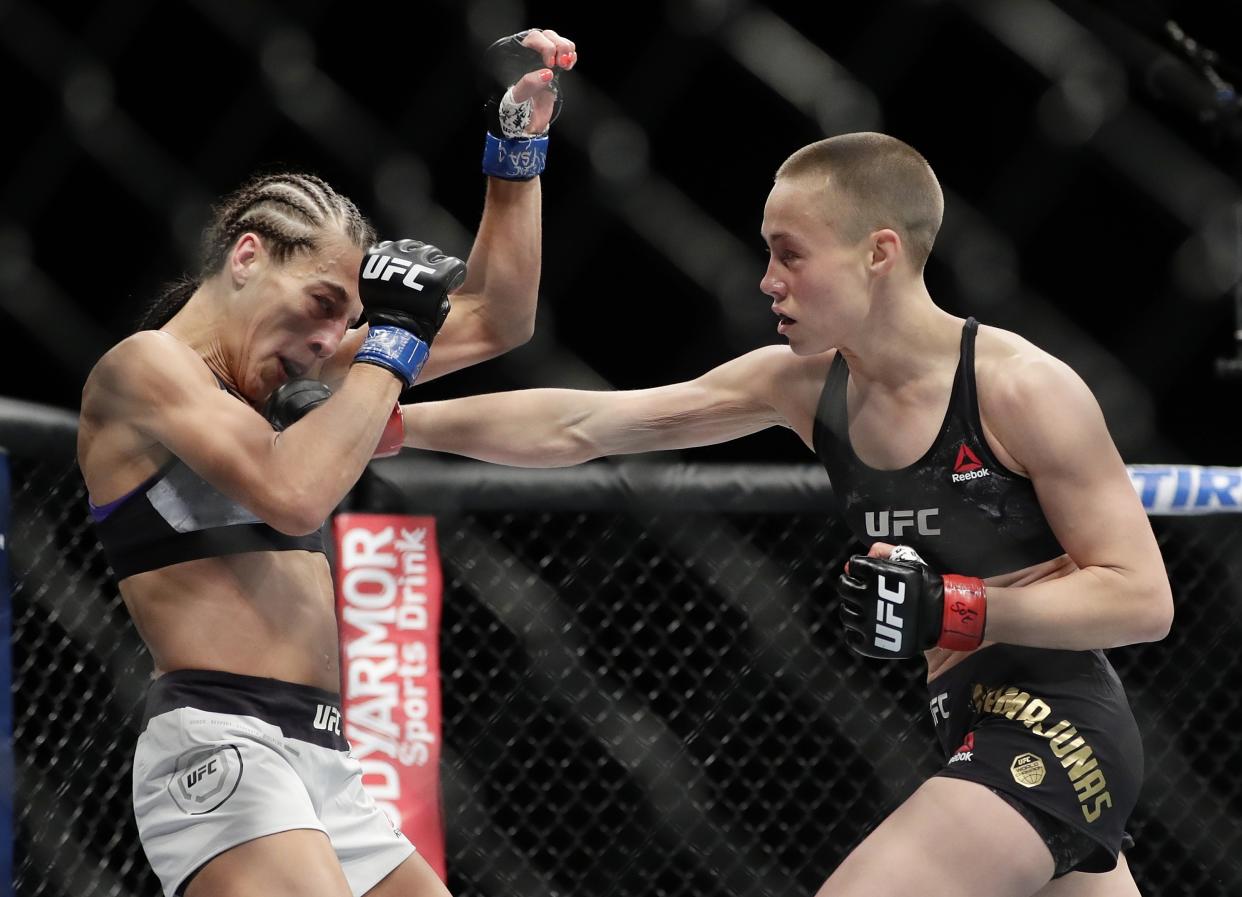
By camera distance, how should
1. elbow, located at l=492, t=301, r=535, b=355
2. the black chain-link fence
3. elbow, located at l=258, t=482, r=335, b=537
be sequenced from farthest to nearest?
the black chain-link fence < elbow, located at l=492, t=301, r=535, b=355 < elbow, located at l=258, t=482, r=335, b=537

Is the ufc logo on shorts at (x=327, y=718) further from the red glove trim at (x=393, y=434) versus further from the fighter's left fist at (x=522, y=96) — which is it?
the fighter's left fist at (x=522, y=96)

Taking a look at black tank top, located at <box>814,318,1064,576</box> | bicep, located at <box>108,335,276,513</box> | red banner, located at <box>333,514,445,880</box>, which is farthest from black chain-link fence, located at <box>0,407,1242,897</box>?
bicep, located at <box>108,335,276,513</box>

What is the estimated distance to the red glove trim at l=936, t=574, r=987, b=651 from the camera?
5.50 feet

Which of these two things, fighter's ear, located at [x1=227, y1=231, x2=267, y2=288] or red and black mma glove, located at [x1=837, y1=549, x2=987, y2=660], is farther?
fighter's ear, located at [x1=227, y1=231, x2=267, y2=288]

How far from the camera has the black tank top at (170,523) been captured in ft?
5.64

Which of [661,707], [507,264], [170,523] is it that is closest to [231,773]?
[170,523]

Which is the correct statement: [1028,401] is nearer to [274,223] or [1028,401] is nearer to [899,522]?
[899,522]

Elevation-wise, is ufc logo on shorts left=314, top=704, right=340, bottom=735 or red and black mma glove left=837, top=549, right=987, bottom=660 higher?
red and black mma glove left=837, top=549, right=987, bottom=660

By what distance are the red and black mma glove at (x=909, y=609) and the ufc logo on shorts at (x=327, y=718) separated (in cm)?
62

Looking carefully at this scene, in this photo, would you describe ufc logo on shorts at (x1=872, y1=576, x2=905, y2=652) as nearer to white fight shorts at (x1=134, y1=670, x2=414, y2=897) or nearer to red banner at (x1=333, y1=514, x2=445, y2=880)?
white fight shorts at (x1=134, y1=670, x2=414, y2=897)

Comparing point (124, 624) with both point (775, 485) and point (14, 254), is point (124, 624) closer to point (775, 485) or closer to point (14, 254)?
point (14, 254)

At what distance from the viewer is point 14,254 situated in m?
3.56

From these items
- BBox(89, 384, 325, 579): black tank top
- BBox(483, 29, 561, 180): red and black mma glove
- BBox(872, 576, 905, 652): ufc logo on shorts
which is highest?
BBox(483, 29, 561, 180): red and black mma glove

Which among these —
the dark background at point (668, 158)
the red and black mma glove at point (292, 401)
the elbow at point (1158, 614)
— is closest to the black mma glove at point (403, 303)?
the red and black mma glove at point (292, 401)
